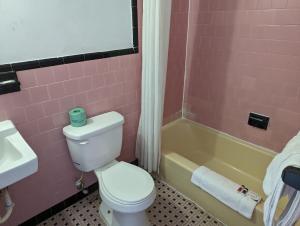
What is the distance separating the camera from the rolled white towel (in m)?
1.40

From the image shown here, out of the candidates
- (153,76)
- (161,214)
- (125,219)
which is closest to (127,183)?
(125,219)

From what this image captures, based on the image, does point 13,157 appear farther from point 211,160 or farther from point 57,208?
point 211,160

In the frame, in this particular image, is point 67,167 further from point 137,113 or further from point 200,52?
point 200,52

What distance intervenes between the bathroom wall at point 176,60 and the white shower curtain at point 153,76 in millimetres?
418

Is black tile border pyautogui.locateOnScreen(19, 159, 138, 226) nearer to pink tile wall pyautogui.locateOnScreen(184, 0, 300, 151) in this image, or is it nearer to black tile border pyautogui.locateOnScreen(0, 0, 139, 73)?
black tile border pyautogui.locateOnScreen(0, 0, 139, 73)

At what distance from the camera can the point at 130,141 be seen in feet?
6.46

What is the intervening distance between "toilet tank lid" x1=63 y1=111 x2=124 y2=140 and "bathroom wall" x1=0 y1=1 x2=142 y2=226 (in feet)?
0.23

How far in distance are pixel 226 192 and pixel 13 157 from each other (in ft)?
4.17

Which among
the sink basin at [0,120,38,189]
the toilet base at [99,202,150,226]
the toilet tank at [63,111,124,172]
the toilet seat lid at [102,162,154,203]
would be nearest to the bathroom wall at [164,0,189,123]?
the toilet tank at [63,111,124,172]

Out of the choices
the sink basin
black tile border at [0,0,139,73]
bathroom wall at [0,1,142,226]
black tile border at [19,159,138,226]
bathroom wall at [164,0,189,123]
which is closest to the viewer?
the sink basin

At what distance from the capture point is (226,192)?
1.48 meters

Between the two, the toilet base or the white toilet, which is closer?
the white toilet

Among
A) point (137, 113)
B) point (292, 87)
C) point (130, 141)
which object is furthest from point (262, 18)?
point (130, 141)

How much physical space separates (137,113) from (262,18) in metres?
1.17
